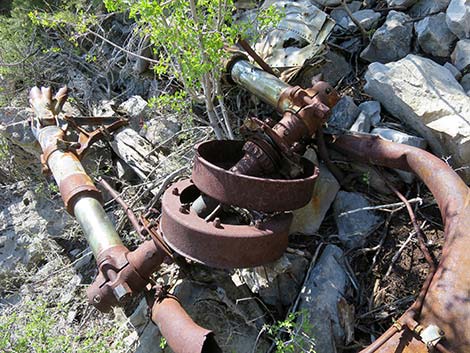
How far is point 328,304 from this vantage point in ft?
7.56

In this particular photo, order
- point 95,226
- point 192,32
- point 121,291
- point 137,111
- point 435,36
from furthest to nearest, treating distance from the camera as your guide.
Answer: point 137,111 < point 435,36 < point 95,226 < point 192,32 < point 121,291

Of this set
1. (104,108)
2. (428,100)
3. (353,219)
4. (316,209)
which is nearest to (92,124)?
(104,108)

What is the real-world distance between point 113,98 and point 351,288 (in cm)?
289

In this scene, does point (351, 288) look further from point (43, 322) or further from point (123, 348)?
point (43, 322)

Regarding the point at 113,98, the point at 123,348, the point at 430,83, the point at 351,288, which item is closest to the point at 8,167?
the point at 113,98

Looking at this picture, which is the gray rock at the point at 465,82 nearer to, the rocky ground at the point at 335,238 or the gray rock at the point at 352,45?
the rocky ground at the point at 335,238

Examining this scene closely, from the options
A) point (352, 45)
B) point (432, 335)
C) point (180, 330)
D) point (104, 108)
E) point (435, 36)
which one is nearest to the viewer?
point (432, 335)

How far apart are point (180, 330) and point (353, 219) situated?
3.79ft

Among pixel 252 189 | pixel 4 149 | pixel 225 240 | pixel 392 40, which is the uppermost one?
pixel 392 40

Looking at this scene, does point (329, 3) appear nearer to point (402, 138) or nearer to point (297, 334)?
point (402, 138)

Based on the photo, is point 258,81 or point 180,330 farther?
point 258,81

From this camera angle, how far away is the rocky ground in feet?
7.69

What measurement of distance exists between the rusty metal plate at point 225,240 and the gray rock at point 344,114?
0.83 metres

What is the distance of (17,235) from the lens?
374 centimetres
